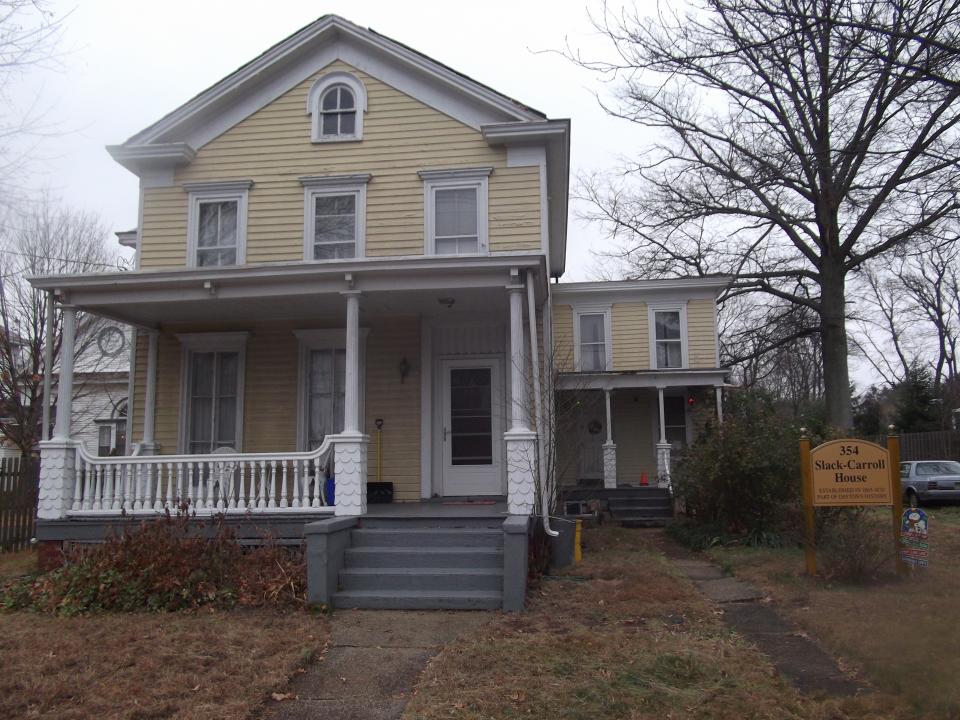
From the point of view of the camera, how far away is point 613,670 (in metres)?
5.11

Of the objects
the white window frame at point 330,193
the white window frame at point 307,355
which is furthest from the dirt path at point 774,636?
the white window frame at point 330,193

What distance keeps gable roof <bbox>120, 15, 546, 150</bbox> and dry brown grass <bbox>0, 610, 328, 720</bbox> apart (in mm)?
7640

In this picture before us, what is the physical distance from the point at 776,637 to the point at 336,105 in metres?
9.73

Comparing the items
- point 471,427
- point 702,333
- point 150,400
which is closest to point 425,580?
point 471,427

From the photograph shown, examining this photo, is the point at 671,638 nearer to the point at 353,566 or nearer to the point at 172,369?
the point at 353,566

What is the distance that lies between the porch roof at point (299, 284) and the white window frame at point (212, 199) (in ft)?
5.13

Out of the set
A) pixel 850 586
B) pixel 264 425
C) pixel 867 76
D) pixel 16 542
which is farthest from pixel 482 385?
pixel 16 542

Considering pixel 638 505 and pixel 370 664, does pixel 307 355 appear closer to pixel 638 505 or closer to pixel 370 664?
pixel 370 664

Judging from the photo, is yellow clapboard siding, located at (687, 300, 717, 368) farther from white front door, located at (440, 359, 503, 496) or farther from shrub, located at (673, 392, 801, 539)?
white front door, located at (440, 359, 503, 496)

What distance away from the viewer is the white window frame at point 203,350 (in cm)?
1138

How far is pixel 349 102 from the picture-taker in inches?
468

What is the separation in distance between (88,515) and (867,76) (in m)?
9.57

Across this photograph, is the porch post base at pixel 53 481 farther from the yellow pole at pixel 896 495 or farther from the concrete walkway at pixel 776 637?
the yellow pole at pixel 896 495

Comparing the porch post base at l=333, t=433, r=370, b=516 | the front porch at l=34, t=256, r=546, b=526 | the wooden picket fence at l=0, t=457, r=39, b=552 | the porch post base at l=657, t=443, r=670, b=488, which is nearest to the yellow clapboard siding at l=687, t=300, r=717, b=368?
the porch post base at l=657, t=443, r=670, b=488
